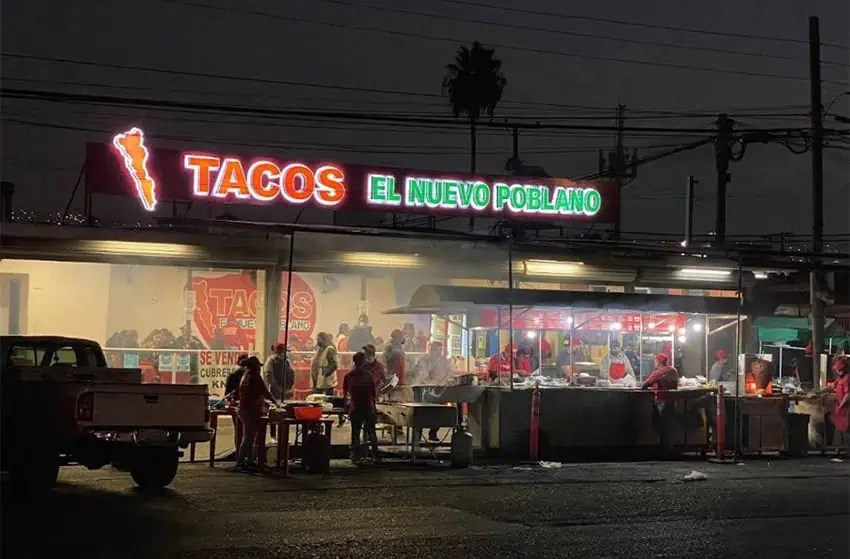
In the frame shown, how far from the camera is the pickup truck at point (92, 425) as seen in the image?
37.0 feet

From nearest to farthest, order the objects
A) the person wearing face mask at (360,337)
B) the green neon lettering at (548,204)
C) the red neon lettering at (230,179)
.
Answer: the red neon lettering at (230,179), the green neon lettering at (548,204), the person wearing face mask at (360,337)

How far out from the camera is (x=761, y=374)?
1875cm

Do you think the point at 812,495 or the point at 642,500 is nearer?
the point at 642,500

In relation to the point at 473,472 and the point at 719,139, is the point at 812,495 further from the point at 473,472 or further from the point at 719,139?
the point at 719,139

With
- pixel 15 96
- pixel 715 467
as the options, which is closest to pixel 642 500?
pixel 715 467

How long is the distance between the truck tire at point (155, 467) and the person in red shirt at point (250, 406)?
2093 millimetres

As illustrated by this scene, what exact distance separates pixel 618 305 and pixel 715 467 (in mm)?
3756

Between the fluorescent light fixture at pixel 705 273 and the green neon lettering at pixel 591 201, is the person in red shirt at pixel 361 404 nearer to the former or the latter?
the green neon lettering at pixel 591 201

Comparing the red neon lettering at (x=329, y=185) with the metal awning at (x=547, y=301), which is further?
the red neon lettering at (x=329, y=185)

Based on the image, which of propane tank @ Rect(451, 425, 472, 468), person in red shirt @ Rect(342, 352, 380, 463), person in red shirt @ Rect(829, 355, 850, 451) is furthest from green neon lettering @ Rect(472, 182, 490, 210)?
person in red shirt @ Rect(829, 355, 850, 451)

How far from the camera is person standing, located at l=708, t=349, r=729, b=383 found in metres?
19.7

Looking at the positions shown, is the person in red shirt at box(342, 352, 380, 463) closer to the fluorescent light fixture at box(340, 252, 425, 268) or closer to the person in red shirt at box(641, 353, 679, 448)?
the fluorescent light fixture at box(340, 252, 425, 268)

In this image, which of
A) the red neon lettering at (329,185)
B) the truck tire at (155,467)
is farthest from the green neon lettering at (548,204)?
the truck tire at (155,467)

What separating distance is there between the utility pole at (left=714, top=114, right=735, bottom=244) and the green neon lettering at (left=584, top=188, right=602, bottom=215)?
185 inches
